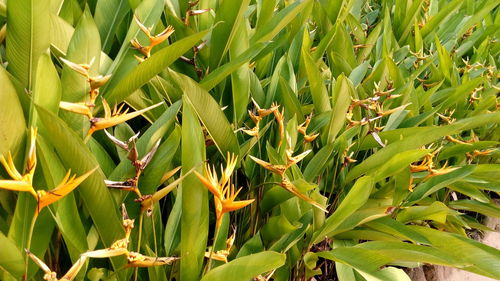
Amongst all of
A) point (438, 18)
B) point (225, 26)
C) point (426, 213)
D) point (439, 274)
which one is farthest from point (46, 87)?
point (438, 18)

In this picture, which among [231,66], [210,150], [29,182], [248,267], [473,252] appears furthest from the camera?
[473,252]

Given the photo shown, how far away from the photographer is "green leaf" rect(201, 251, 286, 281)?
80cm

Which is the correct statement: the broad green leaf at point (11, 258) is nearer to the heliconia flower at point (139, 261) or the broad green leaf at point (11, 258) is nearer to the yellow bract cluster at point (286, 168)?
the heliconia flower at point (139, 261)

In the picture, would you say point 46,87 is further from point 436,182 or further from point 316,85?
point 436,182

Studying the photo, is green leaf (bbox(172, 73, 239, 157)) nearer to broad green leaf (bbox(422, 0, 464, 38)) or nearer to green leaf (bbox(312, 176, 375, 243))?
green leaf (bbox(312, 176, 375, 243))

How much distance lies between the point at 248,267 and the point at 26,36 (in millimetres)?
525

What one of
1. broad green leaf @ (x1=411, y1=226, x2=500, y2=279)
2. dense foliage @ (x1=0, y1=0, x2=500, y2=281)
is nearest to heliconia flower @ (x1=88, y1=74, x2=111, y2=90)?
dense foliage @ (x1=0, y1=0, x2=500, y2=281)

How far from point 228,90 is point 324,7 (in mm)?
724

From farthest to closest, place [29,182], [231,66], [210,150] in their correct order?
[210,150], [231,66], [29,182]

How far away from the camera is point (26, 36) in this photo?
2.83 feet

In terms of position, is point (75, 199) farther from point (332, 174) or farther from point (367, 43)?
point (367, 43)

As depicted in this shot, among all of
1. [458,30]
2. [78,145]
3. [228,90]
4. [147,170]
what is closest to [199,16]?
[228,90]

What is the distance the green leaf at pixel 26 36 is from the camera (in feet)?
2.77

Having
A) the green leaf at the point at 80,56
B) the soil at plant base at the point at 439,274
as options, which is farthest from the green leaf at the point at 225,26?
the soil at plant base at the point at 439,274
